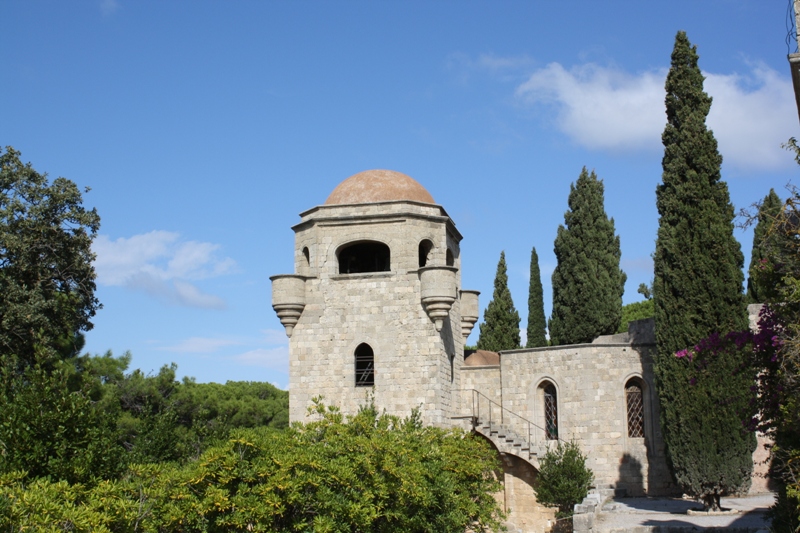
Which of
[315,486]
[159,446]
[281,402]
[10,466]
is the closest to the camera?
[10,466]

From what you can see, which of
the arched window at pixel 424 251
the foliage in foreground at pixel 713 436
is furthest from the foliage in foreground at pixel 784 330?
the arched window at pixel 424 251

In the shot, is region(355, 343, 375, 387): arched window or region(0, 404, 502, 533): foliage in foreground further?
→ region(355, 343, 375, 387): arched window

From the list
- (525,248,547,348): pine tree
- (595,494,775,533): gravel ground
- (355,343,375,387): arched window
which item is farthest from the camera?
(525,248,547,348): pine tree

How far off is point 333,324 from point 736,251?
1099 cm

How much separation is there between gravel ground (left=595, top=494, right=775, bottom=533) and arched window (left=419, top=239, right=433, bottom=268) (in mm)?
8649

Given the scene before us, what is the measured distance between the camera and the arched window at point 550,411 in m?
25.7

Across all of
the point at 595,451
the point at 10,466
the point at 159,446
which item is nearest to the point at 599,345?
the point at 595,451

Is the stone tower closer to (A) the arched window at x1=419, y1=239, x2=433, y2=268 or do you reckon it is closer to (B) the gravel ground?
(A) the arched window at x1=419, y1=239, x2=433, y2=268

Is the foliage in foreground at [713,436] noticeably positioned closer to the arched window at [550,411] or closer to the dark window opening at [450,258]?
the arched window at [550,411]

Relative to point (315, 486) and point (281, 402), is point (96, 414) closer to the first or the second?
point (315, 486)

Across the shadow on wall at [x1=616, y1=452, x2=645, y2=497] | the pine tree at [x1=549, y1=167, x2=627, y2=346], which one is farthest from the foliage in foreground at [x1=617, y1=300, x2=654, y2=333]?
the shadow on wall at [x1=616, y1=452, x2=645, y2=497]

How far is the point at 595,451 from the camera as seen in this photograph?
24719 mm

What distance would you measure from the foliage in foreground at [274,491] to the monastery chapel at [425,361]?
5828 mm

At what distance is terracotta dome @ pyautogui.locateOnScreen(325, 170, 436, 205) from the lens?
25.6 meters
